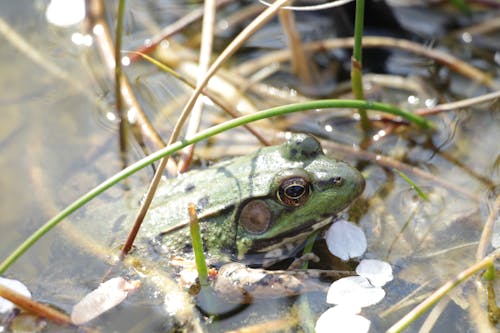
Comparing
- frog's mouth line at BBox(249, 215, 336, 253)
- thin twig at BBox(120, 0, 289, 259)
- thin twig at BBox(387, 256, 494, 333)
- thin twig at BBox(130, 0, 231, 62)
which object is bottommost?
thin twig at BBox(387, 256, 494, 333)

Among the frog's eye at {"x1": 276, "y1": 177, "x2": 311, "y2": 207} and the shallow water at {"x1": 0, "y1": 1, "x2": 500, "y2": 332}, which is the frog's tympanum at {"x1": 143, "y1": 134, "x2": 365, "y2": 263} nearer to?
the frog's eye at {"x1": 276, "y1": 177, "x2": 311, "y2": 207}

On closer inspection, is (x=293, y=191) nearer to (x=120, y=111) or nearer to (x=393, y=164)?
(x=393, y=164)

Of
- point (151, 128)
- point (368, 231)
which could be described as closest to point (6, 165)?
point (151, 128)

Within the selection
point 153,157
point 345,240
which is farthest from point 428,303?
point 153,157

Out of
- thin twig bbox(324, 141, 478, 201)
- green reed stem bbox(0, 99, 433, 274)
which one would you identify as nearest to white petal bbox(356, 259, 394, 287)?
thin twig bbox(324, 141, 478, 201)

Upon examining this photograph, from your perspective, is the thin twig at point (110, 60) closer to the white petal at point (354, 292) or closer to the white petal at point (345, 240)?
the white petal at point (345, 240)

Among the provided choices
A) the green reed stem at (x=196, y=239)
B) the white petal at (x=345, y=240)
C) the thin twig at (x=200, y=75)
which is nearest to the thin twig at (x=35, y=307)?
the green reed stem at (x=196, y=239)
